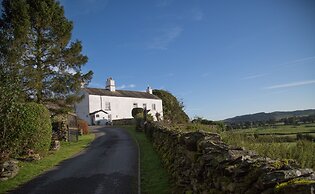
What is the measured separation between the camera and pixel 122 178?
12305 millimetres

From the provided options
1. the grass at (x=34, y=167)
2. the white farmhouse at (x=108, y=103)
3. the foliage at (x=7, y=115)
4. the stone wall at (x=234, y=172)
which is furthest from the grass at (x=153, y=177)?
the white farmhouse at (x=108, y=103)

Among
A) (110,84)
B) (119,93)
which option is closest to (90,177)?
(119,93)

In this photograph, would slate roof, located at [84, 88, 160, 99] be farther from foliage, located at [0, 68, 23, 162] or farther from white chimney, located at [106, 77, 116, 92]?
foliage, located at [0, 68, 23, 162]

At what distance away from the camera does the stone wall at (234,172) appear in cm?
337

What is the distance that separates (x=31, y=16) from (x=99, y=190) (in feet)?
61.2

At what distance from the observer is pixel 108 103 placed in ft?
193

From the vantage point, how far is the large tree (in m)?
21.9

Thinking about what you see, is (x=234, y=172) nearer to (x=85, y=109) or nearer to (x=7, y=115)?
(x=7, y=115)

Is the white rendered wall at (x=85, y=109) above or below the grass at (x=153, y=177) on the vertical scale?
above

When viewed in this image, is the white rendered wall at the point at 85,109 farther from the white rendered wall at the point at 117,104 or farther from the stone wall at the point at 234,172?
the stone wall at the point at 234,172

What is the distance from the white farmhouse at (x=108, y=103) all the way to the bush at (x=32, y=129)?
33.3 metres

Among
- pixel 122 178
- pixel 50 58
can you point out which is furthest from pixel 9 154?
pixel 50 58

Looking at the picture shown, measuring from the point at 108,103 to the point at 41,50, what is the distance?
35.0 meters

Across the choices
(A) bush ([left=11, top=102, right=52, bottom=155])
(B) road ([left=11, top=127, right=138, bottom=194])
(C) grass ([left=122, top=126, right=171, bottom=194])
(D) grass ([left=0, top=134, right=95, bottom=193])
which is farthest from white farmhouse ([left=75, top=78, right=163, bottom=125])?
(C) grass ([left=122, top=126, right=171, bottom=194])
